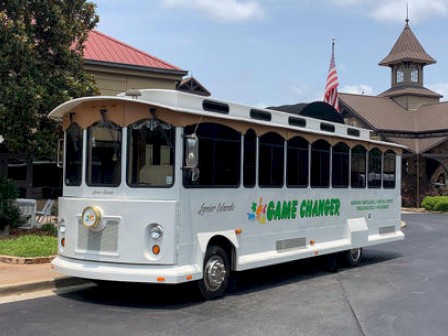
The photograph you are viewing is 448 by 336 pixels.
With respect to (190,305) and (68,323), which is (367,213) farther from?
(68,323)

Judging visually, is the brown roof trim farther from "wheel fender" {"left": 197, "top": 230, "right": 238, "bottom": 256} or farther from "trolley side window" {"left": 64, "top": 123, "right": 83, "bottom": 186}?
"wheel fender" {"left": 197, "top": 230, "right": 238, "bottom": 256}

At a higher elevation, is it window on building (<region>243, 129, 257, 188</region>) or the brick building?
the brick building

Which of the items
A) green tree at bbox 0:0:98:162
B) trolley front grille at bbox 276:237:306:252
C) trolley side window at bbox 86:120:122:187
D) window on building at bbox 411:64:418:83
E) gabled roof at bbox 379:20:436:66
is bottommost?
trolley front grille at bbox 276:237:306:252

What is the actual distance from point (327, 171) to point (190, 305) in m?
4.41

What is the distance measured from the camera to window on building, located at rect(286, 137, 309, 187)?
32.5 feet

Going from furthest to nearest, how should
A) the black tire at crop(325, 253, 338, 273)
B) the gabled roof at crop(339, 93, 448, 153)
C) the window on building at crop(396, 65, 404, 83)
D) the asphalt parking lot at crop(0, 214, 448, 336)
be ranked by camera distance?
the window on building at crop(396, 65, 404, 83) → the gabled roof at crop(339, 93, 448, 153) → the black tire at crop(325, 253, 338, 273) → the asphalt parking lot at crop(0, 214, 448, 336)

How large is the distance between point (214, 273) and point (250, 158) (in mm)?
1911

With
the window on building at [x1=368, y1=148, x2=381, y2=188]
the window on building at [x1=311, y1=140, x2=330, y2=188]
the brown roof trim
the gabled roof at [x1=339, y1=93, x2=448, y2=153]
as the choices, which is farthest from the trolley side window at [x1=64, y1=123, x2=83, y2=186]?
the gabled roof at [x1=339, y1=93, x2=448, y2=153]

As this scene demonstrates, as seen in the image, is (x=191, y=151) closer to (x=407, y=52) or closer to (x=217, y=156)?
(x=217, y=156)

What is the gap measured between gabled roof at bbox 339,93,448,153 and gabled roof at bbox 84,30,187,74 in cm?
2201

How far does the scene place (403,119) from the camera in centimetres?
→ 4359

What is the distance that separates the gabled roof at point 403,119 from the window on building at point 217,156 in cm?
3345

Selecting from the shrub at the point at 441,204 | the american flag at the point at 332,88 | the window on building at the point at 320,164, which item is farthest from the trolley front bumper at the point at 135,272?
the shrub at the point at 441,204

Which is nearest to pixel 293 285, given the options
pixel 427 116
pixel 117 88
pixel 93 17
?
pixel 93 17
